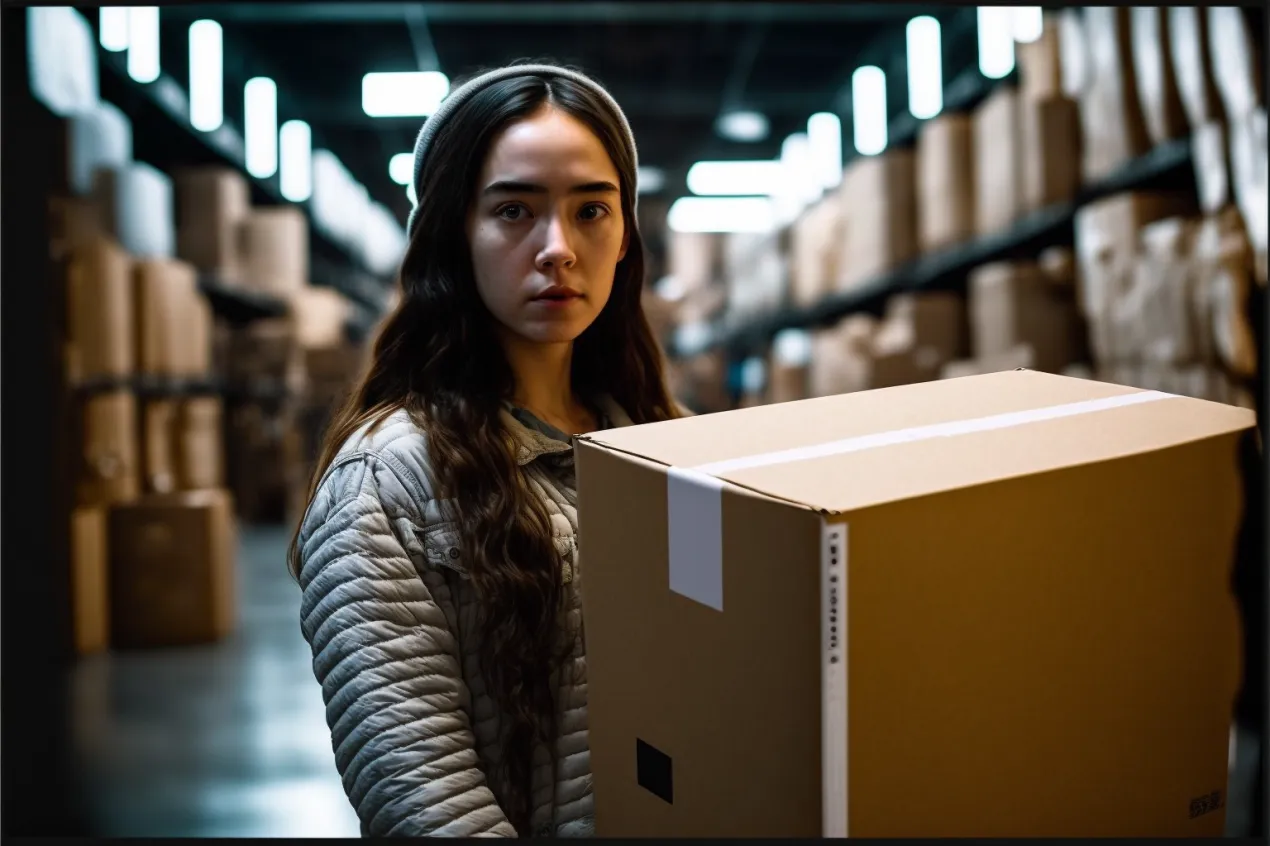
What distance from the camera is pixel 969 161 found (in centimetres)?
421

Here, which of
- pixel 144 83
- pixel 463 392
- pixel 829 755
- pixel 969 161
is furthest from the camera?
pixel 144 83

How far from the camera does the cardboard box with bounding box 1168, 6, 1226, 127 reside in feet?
8.50

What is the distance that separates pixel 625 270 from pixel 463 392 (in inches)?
12.6

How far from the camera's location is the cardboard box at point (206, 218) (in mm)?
5676

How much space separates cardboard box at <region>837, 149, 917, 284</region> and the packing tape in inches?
160

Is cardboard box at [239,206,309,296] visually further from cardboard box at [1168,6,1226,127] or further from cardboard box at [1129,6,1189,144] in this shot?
cardboard box at [1168,6,1226,127]

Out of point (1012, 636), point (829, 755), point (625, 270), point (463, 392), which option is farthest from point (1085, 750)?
point (625, 270)

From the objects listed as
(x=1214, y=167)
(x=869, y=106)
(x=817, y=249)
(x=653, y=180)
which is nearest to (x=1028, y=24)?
(x=1214, y=167)

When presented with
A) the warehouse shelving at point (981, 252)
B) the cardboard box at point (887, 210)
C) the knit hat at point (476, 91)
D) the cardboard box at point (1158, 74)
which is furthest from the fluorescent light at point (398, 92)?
the knit hat at point (476, 91)

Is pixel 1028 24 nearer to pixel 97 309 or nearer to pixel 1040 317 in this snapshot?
pixel 1040 317

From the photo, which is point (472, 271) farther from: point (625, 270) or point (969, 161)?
point (969, 161)

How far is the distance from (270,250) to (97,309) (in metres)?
2.30

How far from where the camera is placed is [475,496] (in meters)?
1.09

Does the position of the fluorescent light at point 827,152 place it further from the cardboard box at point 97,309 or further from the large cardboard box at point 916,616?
the large cardboard box at point 916,616
